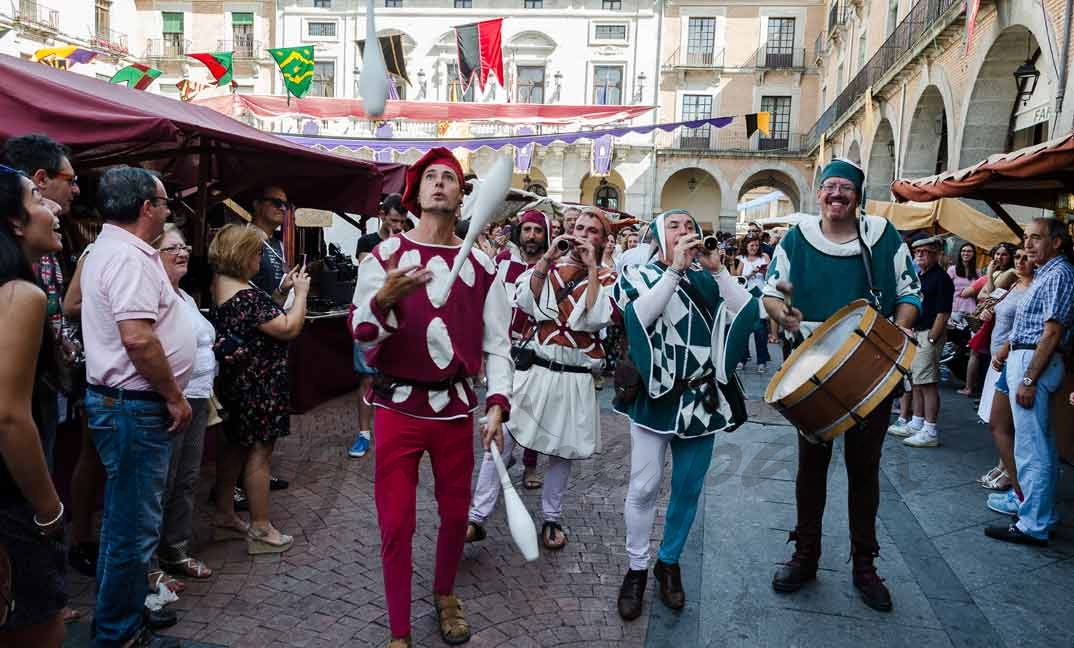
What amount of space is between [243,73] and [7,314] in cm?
3796

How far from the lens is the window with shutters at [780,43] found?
33.7 meters

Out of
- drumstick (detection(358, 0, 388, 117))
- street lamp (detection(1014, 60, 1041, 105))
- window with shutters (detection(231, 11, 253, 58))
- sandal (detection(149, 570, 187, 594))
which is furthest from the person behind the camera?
window with shutters (detection(231, 11, 253, 58))

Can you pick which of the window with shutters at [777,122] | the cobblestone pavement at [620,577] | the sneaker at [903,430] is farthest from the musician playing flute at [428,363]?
the window with shutters at [777,122]

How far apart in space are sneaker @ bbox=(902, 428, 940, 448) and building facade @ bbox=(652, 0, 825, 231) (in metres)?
27.7

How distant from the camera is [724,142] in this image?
33906mm

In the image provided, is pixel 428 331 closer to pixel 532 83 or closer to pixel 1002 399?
pixel 1002 399

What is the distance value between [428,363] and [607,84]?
33.1 m

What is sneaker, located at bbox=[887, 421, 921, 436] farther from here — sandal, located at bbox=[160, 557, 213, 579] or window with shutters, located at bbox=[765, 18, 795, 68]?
window with shutters, located at bbox=[765, 18, 795, 68]

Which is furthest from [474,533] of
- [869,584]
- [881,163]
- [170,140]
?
[881,163]

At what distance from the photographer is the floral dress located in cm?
397

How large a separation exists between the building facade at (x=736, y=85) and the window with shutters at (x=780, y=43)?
0.05 meters

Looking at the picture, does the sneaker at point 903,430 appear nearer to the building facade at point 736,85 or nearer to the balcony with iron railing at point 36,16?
the building facade at point 736,85

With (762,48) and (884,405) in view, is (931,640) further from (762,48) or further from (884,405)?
(762,48)

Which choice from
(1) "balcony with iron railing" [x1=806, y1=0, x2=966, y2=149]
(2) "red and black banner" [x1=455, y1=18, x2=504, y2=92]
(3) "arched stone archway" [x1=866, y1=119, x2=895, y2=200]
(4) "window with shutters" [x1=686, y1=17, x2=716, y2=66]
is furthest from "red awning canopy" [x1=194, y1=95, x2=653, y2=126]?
(4) "window with shutters" [x1=686, y1=17, x2=716, y2=66]
